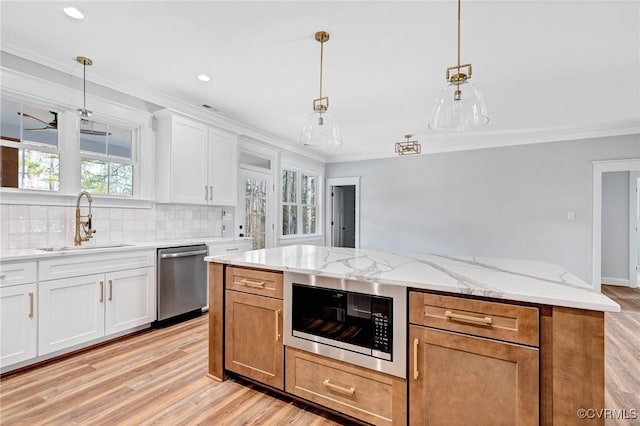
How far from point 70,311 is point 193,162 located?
1.92 meters

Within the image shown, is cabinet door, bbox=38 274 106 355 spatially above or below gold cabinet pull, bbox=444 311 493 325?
below

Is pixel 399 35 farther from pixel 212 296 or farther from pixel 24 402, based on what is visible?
pixel 24 402

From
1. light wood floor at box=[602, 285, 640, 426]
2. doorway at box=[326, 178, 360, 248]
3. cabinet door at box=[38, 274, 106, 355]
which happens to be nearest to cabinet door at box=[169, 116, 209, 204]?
cabinet door at box=[38, 274, 106, 355]

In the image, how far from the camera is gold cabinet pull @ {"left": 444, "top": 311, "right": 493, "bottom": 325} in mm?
1354

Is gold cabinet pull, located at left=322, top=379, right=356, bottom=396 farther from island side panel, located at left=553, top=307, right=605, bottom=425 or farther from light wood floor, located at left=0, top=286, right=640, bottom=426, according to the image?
island side panel, located at left=553, top=307, right=605, bottom=425

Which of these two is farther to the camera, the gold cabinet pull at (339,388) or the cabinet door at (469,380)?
the gold cabinet pull at (339,388)

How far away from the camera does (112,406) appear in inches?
76.6

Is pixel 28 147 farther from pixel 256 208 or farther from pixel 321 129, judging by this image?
pixel 256 208

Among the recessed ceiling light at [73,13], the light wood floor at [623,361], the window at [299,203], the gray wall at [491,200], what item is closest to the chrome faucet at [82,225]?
the recessed ceiling light at [73,13]

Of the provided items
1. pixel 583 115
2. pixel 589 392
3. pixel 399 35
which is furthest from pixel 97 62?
pixel 583 115

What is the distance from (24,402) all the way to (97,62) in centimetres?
266

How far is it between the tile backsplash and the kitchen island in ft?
6.07

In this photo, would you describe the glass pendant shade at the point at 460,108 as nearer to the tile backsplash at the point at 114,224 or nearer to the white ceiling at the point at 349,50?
the white ceiling at the point at 349,50

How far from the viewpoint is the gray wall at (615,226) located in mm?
5738
